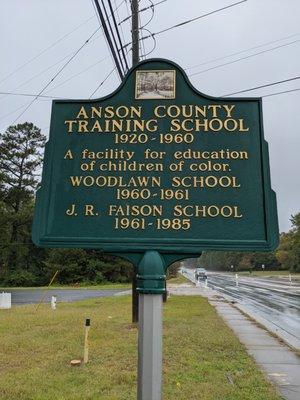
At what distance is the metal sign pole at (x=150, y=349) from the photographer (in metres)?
3.40

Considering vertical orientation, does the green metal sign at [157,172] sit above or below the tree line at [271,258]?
below

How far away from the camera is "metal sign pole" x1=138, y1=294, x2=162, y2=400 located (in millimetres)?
3402

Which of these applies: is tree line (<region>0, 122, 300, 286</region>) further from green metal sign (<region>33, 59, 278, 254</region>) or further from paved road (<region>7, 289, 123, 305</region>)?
green metal sign (<region>33, 59, 278, 254</region>)

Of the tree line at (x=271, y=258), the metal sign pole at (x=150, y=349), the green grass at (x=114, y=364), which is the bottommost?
the green grass at (x=114, y=364)

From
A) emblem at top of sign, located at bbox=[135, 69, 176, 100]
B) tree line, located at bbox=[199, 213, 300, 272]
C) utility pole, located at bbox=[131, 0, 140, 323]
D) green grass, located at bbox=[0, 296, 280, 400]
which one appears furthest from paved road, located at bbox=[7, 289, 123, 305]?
emblem at top of sign, located at bbox=[135, 69, 176, 100]

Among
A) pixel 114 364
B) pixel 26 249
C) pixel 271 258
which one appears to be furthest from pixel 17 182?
pixel 271 258

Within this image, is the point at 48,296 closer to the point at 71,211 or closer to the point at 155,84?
the point at 71,211

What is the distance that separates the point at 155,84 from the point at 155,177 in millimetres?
854

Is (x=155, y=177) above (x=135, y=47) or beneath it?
beneath

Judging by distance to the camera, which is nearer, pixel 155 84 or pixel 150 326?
pixel 150 326

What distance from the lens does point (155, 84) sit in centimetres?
413

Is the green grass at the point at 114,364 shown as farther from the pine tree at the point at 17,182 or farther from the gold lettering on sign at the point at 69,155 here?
the pine tree at the point at 17,182

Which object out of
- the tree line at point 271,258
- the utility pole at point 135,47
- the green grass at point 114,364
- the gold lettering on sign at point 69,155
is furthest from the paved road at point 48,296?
the gold lettering on sign at point 69,155

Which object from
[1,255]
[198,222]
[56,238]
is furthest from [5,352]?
[1,255]
